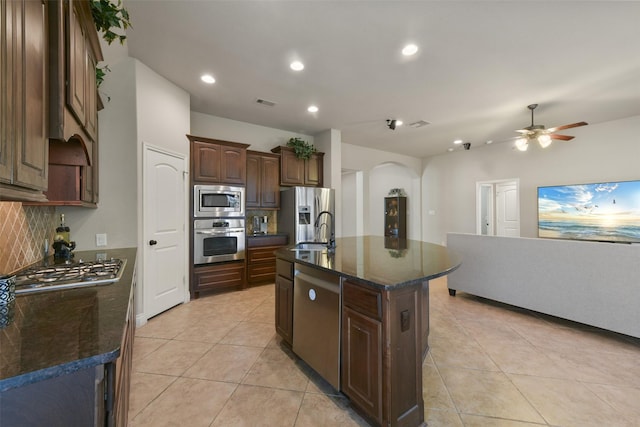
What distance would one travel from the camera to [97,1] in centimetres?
162

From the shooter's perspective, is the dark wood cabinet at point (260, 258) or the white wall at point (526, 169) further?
the white wall at point (526, 169)

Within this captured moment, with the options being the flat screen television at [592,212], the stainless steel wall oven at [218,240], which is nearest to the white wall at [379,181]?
the flat screen television at [592,212]

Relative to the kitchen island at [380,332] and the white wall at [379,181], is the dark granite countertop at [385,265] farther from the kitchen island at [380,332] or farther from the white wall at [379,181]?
the white wall at [379,181]

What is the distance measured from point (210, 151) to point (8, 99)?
3.27 meters

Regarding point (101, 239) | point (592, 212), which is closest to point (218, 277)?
point (101, 239)

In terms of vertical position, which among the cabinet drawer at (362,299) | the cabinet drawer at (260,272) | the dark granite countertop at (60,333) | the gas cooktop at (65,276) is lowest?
the cabinet drawer at (260,272)

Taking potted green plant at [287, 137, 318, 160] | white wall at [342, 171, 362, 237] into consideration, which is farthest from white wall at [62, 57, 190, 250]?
white wall at [342, 171, 362, 237]

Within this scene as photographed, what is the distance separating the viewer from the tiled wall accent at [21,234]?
1493 mm

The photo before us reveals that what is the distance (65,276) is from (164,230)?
6.05 ft

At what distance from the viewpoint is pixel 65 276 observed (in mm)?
1485

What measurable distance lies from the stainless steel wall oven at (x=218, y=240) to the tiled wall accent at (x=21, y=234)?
1.62 metres

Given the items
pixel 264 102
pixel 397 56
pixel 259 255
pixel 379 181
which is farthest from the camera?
pixel 379 181

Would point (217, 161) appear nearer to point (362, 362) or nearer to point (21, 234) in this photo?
point (21, 234)

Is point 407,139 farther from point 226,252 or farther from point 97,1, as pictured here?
point 97,1
